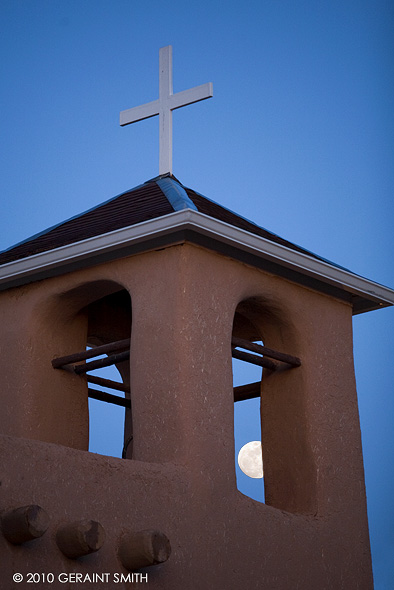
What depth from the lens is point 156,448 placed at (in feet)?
23.2

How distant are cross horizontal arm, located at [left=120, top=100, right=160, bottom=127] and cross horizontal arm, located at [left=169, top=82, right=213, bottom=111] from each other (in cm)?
19

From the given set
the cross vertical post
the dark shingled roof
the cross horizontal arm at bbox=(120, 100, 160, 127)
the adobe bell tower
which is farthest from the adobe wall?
the cross horizontal arm at bbox=(120, 100, 160, 127)

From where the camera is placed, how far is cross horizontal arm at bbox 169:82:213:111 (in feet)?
28.7

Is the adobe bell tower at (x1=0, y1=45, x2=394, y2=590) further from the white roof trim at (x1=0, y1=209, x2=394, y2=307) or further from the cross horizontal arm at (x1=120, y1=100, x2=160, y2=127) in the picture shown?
the cross horizontal arm at (x1=120, y1=100, x2=160, y2=127)

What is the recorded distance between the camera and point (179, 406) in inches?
278

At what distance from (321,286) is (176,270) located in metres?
1.76

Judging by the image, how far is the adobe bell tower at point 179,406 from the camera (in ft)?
20.0

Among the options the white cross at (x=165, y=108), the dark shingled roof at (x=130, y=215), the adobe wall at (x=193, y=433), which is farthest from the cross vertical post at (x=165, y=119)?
the adobe wall at (x=193, y=433)

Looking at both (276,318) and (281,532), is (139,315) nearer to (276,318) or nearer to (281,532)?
(276,318)

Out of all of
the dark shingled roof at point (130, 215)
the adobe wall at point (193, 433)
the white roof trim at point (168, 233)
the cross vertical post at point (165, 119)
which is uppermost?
the cross vertical post at point (165, 119)

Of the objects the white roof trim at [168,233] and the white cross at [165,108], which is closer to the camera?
the white roof trim at [168,233]

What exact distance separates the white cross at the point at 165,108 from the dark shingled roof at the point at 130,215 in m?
0.28

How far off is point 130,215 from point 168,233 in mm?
798

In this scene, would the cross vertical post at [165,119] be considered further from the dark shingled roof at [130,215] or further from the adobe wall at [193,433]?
the adobe wall at [193,433]
